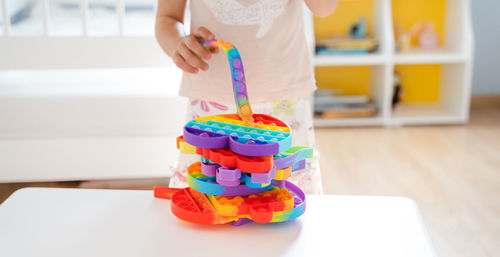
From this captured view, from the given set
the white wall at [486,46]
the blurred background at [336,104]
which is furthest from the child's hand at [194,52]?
the white wall at [486,46]

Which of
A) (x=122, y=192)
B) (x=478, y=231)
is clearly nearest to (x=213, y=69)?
(x=122, y=192)

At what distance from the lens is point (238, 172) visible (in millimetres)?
581

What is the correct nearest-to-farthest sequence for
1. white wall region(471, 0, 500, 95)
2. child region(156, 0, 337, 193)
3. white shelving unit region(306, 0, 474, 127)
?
child region(156, 0, 337, 193) < white shelving unit region(306, 0, 474, 127) < white wall region(471, 0, 500, 95)

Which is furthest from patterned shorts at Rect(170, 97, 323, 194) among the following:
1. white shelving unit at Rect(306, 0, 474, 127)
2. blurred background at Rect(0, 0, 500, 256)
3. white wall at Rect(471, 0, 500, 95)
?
white wall at Rect(471, 0, 500, 95)

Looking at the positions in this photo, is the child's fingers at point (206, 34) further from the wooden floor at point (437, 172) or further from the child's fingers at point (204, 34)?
the wooden floor at point (437, 172)

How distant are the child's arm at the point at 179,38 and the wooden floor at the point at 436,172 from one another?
919 millimetres

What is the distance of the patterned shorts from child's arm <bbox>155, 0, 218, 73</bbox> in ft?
0.35

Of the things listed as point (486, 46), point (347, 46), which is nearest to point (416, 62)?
point (347, 46)

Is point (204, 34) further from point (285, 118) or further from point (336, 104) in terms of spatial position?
point (336, 104)

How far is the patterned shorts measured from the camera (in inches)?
34.6

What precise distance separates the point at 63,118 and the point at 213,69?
0.81 metres

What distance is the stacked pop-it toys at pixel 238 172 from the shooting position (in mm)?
576

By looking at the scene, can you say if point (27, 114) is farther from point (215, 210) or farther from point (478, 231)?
point (478, 231)

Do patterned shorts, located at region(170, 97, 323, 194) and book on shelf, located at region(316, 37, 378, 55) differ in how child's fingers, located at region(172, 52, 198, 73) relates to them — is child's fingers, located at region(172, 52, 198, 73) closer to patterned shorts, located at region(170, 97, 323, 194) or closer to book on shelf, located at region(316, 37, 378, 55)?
patterned shorts, located at region(170, 97, 323, 194)
